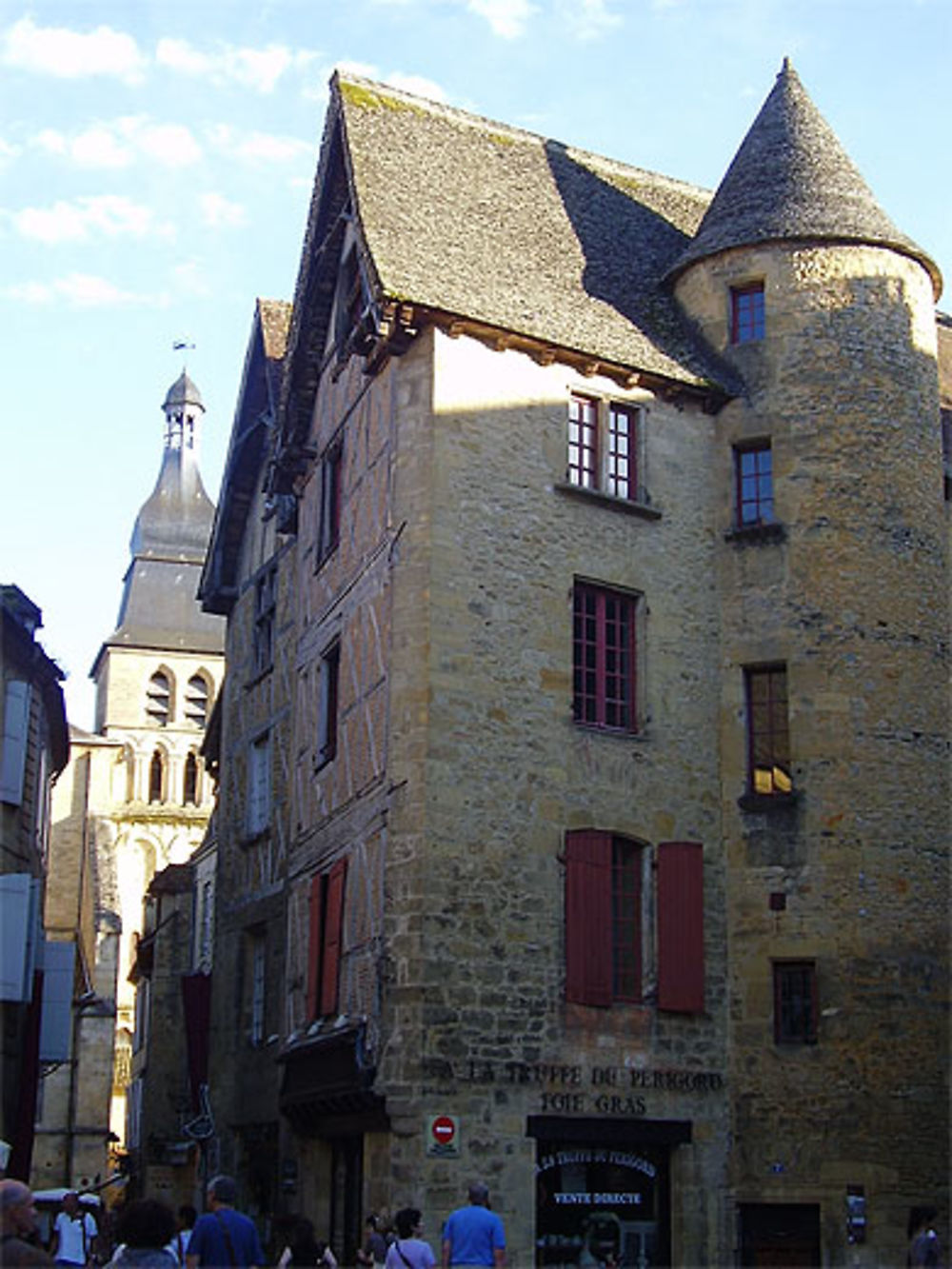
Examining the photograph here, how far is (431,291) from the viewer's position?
1884 cm

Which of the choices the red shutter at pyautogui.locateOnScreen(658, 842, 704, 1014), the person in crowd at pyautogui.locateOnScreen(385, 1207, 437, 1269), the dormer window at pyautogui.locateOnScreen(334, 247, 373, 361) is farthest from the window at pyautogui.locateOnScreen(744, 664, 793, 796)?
the person in crowd at pyautogui.locateOnScreen(385, 1207, 437, 1269)

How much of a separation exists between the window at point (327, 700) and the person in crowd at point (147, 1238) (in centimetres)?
1273

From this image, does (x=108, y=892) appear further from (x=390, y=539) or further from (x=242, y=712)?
(x=390, y=539)

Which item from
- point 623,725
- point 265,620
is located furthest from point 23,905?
point 623,725

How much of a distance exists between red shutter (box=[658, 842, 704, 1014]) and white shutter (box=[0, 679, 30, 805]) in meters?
7.84

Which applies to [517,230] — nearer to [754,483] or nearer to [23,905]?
[754,483]

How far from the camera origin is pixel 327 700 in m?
21.5

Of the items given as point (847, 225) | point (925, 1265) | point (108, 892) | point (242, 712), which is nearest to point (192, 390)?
point (108, 892)

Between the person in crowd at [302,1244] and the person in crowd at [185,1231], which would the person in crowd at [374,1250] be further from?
the person in crowd at [302,1244]

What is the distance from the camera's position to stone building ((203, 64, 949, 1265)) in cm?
1733

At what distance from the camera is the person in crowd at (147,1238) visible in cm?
826

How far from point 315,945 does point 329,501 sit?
540 cm

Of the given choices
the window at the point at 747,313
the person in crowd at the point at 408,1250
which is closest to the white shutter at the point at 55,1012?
the window at the point at 747,313

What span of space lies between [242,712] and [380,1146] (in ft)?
34.0
